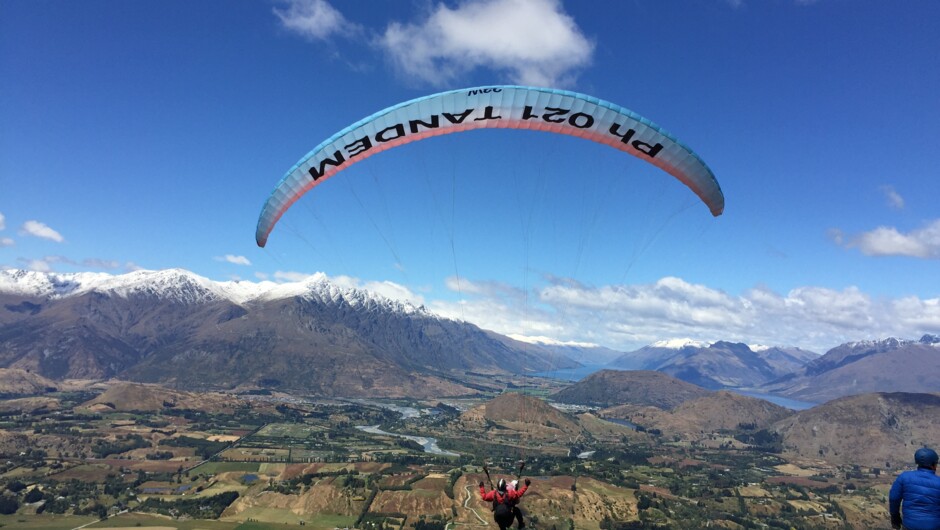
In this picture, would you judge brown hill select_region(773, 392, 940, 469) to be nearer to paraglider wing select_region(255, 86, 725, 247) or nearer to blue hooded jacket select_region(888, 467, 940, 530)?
paraglider wing select_region(255, 86, 725, 247)

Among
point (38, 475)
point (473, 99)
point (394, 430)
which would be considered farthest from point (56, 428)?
point (473, 99)

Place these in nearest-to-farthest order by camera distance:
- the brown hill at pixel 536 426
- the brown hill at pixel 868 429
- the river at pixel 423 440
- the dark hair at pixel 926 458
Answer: the dark hair at pixel 926 458, the river at pixel 423 440, the brown hill at pixel 868 429, the brown hill at pixel 536 426

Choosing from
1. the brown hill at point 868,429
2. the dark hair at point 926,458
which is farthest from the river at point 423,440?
the dark hair at point 926,458

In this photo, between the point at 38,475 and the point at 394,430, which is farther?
the point at 394,430

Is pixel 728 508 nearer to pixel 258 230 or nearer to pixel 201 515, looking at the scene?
pixel 201 515

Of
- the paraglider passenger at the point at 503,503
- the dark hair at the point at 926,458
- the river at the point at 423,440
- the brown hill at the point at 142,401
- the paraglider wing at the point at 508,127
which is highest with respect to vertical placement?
the paraglider wing at the point at 508,127

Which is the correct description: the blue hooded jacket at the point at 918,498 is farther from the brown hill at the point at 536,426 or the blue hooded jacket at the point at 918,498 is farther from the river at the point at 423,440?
the brown hill at the point at 536,426

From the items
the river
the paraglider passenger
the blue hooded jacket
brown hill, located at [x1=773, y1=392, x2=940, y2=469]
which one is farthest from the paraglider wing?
brown hill, located at [x1=773, y1=392, x2=940, y2=469]
